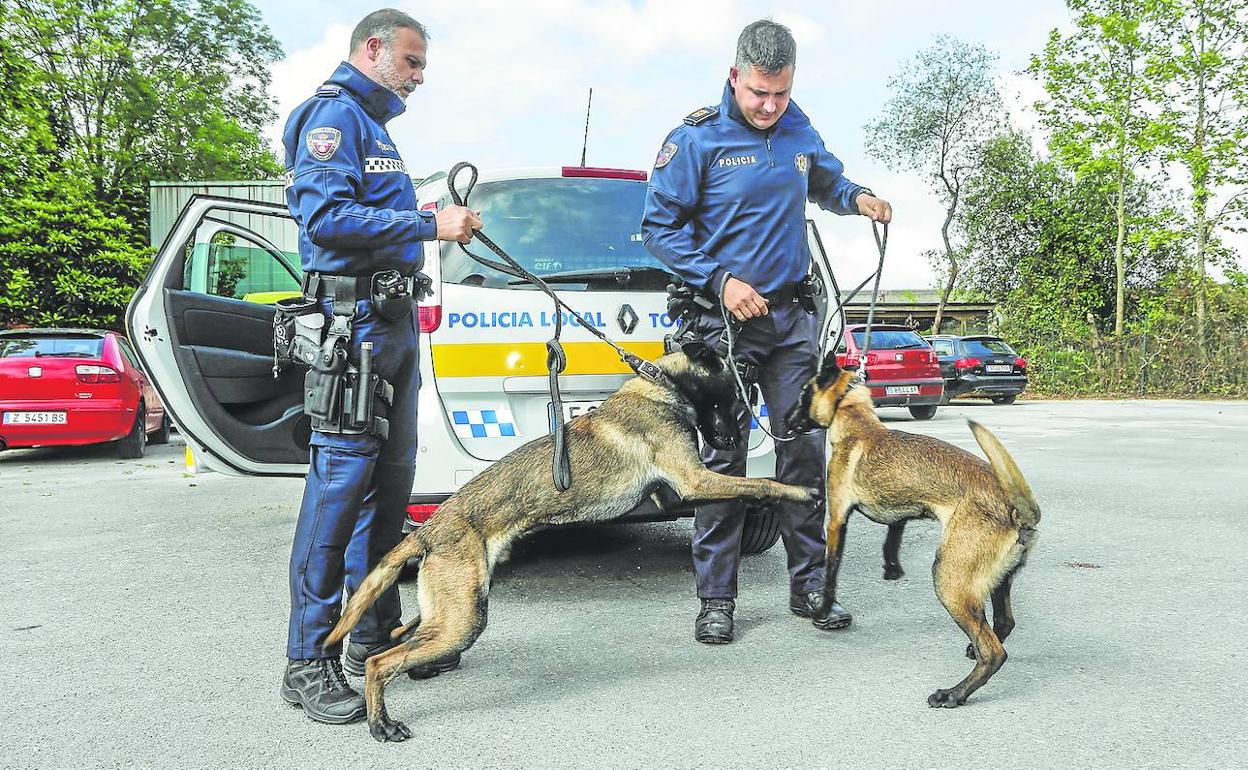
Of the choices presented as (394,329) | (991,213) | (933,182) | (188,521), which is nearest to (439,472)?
(394,329)

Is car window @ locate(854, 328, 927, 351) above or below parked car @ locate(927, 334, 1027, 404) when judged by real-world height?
above

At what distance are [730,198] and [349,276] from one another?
1522 millimetres

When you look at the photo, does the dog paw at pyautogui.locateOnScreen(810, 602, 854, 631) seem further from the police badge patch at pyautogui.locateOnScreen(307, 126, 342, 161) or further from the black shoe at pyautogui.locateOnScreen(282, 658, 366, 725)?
the police badge patch at pyautogui.locateOnScreen(307, 126, 342, 161)

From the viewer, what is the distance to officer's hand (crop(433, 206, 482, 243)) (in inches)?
109

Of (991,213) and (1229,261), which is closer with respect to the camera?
(1229,261)

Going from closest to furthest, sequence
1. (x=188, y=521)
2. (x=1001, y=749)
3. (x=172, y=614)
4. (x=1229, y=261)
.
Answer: (x=1001, y=749), (x=172, y=614), (x=188, y=521), (x=1229, y=261)

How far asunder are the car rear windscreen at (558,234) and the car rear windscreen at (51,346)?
7960mm

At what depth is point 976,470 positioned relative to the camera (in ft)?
9.57

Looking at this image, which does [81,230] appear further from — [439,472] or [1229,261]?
[1229,261]

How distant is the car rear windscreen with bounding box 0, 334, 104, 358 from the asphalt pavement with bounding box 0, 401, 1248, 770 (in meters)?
4.79

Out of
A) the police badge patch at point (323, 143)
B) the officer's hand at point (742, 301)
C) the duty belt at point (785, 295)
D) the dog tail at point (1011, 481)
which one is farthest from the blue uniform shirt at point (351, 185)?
the dog tail at point (1011, 481)

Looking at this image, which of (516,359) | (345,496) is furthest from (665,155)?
(345,496)

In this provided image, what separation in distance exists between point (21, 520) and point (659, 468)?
5.46 m

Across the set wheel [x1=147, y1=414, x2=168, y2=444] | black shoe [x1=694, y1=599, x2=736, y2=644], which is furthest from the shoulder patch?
wheel [x1=147, y1=414, x2=168, y2=444]
